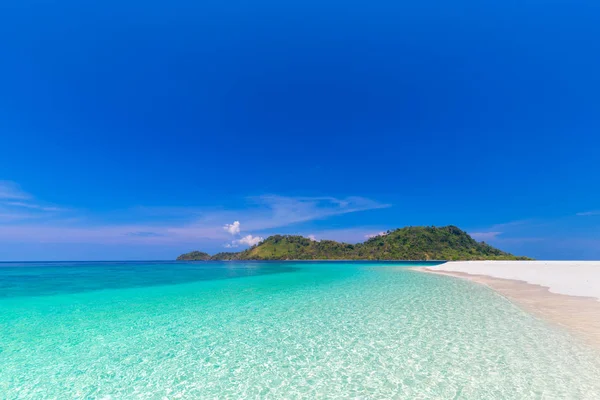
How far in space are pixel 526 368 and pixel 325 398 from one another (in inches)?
234

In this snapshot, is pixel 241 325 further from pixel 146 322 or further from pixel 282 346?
pixel 146 322

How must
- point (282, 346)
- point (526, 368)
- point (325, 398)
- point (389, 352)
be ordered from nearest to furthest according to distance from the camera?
point (325, 398), point (526, 368), point (389, 352), point (282, 346)

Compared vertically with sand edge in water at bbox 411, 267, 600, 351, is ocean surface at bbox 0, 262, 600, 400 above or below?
below

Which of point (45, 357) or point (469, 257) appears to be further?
point (469, 257)

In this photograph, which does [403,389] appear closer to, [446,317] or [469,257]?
[446,317]

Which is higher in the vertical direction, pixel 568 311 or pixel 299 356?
pixel 568 311

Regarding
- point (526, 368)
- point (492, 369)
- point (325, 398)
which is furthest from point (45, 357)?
point (526, 368)

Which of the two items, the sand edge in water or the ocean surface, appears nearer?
the ocean surface

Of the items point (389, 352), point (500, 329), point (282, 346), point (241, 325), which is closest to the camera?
point (389, 352)

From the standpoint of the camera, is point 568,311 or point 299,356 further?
point 568,311

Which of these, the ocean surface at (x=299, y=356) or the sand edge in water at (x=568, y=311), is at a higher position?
the sand edge in water at (x=568, y=311)

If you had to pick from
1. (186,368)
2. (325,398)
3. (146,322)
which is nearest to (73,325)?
(146,322)

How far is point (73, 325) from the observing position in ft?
48.7

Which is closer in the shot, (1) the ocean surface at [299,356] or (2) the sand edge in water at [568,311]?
(1) the ocean surface at [299,356]
